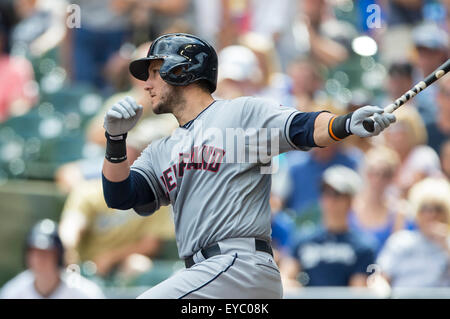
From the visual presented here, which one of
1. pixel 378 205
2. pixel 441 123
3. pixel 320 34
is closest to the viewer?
pixel 378 205

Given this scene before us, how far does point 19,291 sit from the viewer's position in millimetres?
6105

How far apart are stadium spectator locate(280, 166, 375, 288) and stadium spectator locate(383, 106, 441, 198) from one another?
0.60 m

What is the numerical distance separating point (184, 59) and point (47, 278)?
100 inches

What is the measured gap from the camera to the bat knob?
3.60 metres

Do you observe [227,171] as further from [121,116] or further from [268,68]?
[268,68]

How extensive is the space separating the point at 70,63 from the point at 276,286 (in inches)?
224

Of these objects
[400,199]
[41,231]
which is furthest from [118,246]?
[400,199]

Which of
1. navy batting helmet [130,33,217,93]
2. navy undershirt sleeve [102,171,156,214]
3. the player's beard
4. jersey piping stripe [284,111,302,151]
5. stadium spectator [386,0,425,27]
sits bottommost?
navy undershirt sleeve [102,171,156,214]

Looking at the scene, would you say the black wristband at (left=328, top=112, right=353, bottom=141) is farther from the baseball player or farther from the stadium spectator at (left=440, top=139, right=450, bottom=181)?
the stadium spectator at (left=440, top=139, right=450, bottom=181)

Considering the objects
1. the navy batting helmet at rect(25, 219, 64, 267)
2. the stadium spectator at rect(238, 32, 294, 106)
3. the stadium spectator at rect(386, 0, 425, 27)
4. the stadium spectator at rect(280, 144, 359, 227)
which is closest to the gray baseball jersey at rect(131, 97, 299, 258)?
the navy batting helmet at rect(25, 219, 64, 267)

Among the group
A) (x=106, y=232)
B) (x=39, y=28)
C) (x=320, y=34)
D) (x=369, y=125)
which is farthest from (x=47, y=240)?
(x=39, y=28)

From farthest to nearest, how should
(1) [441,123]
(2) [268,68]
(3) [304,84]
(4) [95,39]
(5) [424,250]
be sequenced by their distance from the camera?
1. (4) [95,39]
2. (2) [268,68]
3. (3) [304,84]
4. (1) [441,123]
5. (5) [424,250]

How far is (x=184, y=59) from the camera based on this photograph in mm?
4141
